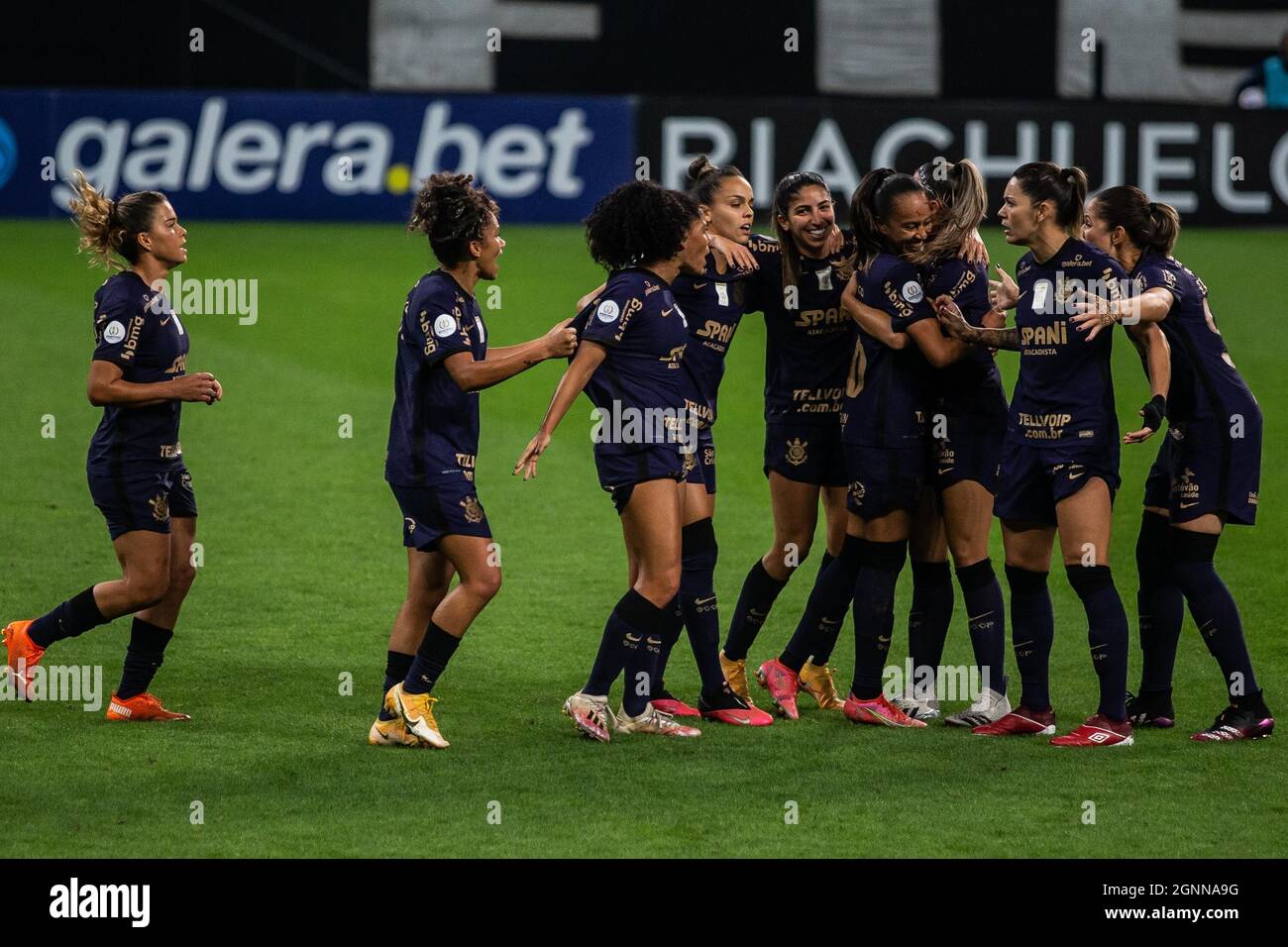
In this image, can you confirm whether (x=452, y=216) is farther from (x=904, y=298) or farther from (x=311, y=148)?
(x=311, y=148)

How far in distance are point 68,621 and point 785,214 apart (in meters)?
3.20

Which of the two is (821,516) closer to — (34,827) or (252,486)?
(252,486)

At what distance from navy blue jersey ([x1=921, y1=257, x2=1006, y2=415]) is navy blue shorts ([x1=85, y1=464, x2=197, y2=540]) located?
2.97 metres

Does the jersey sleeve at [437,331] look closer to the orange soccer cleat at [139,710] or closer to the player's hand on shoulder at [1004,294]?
the orange soccer cleat at [139,710]

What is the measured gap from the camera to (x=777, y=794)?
20.1 ft

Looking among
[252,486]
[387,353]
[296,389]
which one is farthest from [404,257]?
[252,486]

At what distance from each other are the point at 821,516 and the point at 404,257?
8.27m

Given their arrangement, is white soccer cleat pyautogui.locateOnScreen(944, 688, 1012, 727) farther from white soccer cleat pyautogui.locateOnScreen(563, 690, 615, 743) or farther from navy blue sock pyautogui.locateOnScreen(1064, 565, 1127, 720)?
white soccer cleat pyautogui.locateOnScreen(563, 690, 615, 743)

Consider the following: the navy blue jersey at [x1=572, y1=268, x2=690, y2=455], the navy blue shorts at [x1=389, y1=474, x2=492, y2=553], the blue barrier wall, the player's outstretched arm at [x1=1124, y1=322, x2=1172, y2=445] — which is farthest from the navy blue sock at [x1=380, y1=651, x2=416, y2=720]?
the blue barrier wall

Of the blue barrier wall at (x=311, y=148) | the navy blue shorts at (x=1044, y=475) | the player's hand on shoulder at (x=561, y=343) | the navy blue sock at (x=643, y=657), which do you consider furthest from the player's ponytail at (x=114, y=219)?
the blue barrier wall at (x=311, y=148)

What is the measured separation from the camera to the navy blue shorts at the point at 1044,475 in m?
6.66

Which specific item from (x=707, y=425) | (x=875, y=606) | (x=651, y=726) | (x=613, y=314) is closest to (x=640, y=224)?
(x=613, y=314)

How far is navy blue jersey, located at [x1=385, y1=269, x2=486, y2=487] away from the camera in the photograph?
6.56 metres

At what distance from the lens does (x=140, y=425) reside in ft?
22.8
